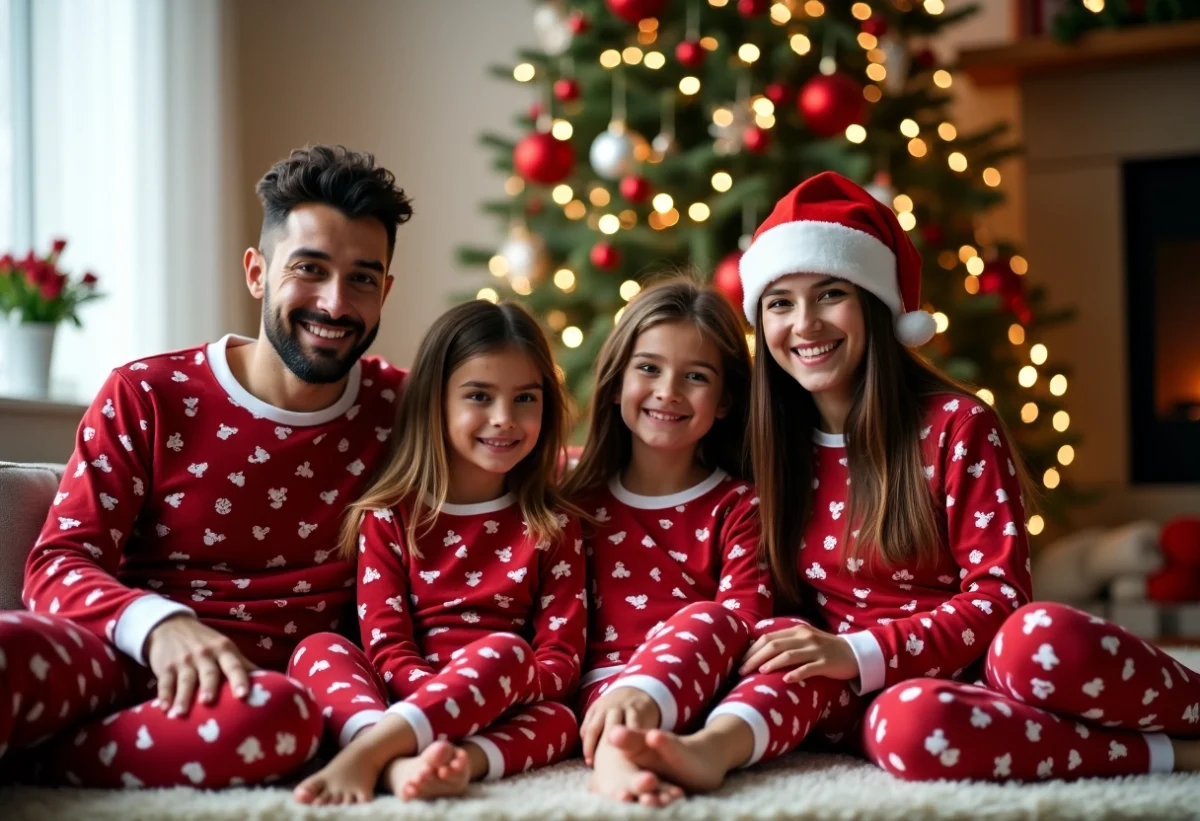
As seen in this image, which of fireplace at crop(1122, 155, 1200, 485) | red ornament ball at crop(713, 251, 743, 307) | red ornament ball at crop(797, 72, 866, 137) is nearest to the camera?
red ornament ball at crop(713, 251, 743, 307)

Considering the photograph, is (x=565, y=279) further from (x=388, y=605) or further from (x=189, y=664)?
(x=189, y=664)

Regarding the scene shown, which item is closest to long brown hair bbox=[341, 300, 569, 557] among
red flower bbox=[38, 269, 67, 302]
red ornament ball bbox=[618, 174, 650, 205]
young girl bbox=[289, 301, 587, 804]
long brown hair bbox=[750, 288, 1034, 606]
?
young girl bbox=[289, 301, 587, 804]

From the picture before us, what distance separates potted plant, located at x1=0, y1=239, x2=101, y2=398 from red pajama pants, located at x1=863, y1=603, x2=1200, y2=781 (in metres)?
1.91

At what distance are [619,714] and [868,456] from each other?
23.2 inches

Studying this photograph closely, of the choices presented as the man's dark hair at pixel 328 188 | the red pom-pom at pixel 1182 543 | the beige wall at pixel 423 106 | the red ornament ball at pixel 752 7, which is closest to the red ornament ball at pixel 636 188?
the red ornament ball at pixel 752 7

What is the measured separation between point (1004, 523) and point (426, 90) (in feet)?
10.3

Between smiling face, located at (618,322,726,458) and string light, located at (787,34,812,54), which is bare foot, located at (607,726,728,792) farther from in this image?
string light, located at (787,34,812,54)

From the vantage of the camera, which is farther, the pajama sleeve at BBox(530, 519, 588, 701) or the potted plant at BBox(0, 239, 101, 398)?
the potted plant at BBox(0, 239, 101, 398)

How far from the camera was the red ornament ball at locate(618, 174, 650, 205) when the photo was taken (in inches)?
123

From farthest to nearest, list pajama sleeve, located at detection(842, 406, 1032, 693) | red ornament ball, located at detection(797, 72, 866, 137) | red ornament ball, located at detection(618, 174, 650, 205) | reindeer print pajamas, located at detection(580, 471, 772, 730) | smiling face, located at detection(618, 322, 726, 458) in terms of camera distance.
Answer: red ornament ball, located at detection(618, 174, 650, 205) → red ornament ball, located at detection(797, 72, 866, 137) → smiling face, located at detection(618, 322, 726, 458) → reindeer print pajamas, located at detection(580, 471, 772, 730) → pajama sleeve, located at detection(842, 406, 1032, 693)

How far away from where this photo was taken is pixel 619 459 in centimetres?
195

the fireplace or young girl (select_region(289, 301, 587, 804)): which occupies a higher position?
the fireplace

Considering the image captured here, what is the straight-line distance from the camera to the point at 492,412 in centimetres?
175

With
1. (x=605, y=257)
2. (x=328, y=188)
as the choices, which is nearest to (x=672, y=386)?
(x=328, y=188)
